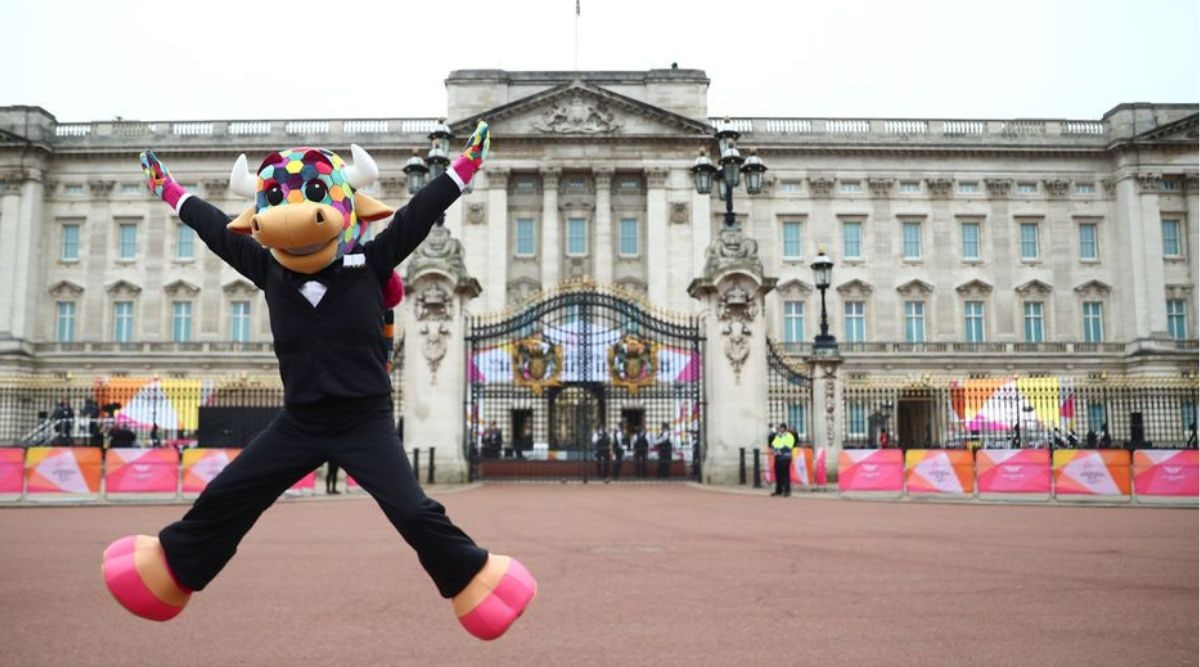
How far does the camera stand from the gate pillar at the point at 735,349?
798 inches

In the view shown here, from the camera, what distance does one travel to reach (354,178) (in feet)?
12.9

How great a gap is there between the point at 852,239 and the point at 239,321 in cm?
3259

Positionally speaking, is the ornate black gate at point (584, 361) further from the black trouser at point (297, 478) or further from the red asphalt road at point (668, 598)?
the black trouser at point (297, 478)

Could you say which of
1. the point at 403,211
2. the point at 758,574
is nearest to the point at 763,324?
the point at 758,574

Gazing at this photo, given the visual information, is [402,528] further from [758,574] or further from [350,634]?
[758,574]

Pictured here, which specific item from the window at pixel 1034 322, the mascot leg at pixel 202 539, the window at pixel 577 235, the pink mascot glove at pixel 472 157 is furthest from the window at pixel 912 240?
the mascot leg at pixel 202 539

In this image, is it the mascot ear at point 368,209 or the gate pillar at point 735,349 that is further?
the gate pillar at point 735,349

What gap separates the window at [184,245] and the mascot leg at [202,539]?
52.1 m

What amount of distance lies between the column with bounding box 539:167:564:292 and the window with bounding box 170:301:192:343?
18925 millimetres

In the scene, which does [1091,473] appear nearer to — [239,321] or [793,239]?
[793,239]

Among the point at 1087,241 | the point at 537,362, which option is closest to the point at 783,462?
the point at 537,362

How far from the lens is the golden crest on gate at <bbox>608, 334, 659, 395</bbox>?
72.1ft

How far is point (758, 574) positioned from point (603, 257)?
40.9 metres

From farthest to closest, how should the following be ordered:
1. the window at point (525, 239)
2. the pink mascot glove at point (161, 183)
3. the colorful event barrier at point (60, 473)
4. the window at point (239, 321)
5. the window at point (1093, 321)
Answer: the window at point (1093, 321) → the window at point (239, 321) → the window at point (525, 239) → the colorful event barrier at point (60, 473) → the pink mascot glove at point (161, 183)
